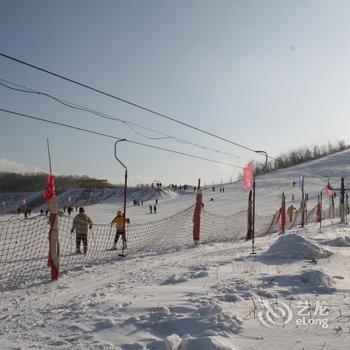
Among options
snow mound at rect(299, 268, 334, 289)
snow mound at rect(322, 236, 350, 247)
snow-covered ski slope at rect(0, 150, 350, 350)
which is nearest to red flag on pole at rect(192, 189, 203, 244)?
snow mound at rect(322, 236, 350, 247)

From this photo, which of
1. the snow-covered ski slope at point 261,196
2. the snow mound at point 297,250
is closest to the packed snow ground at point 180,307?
the snow mound at point 297,250

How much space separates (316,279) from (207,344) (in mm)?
3090

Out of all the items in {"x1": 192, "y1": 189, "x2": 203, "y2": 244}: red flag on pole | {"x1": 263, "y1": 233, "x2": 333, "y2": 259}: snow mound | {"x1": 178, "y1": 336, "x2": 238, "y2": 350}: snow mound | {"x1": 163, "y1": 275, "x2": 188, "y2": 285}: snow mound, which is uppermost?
{"x1": 192, "y1": 189, "x2": 203, "y2": 244}: red flag on pole

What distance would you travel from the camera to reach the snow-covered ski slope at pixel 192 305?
4609mm

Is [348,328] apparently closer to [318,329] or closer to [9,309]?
[318,329]

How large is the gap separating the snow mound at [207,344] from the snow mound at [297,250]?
228 inches

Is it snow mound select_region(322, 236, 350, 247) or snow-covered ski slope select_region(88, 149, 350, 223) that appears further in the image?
snow-covered ski slope select_region(88, 149, 350, 223)

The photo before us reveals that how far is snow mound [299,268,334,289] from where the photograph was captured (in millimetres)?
6618

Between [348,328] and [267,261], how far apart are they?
4.86 meters

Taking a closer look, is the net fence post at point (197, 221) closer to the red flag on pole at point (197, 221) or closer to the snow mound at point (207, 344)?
the red flag on pole at point (197, 221)

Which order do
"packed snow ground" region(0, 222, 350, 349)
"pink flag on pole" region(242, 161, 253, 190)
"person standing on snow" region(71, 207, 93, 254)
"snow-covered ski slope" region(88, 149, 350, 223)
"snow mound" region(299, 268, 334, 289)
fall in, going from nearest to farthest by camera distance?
"packed snow ground" region(0, 222, 350, 349) < "snow mound" region(299, 268, 334, 289) < "pink flag on pole" region(242, 161, 253, 190) < "person standing on snow" region(71, 207, 93, 254) < "snow-covered ski slope" region(88, 149, 350, 223)

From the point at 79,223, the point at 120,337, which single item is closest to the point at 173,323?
the point at 120,337

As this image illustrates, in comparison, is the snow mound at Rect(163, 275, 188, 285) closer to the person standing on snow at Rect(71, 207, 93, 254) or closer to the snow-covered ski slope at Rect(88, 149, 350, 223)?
the person standing on snow at Rect(71, 207, 93, 254)

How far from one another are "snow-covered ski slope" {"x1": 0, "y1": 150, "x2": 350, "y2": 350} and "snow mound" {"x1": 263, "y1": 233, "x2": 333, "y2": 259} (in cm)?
2
